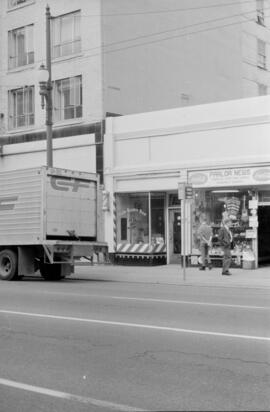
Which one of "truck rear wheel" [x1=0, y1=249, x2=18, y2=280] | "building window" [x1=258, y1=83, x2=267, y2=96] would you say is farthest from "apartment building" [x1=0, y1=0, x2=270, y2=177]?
"truck rear wheel" [x1=0, y1=249, x2=18, y2=280]

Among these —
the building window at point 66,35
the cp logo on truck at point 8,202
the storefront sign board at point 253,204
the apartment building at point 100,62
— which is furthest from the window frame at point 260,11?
the cp logo on truck at point 8,202

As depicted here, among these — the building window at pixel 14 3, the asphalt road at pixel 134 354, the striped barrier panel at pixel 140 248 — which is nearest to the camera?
the asphalt road at pixel 134 354

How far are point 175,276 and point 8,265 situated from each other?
199 inches

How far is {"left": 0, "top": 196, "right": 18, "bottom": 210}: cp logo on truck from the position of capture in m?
18.0

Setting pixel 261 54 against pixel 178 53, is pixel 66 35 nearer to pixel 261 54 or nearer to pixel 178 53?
pixel 178 53

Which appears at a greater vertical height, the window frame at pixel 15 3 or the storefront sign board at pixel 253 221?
the window frame at pixel 15 3

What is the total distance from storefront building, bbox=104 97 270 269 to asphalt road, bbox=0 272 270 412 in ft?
26.4

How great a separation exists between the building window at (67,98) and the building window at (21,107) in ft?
4.95

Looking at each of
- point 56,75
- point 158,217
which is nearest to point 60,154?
point 56,75

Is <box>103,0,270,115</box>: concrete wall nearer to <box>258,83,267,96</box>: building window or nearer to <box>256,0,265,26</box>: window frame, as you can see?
<box>258,83,267,96</box>: building window

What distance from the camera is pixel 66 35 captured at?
26625 millimetres

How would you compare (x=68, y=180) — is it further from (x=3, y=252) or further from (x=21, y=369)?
(x=21, y=369)

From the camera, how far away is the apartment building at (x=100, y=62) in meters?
25.3

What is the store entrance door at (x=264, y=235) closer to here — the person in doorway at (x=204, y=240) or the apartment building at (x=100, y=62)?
the person in doorway at (x=204, y=240)
